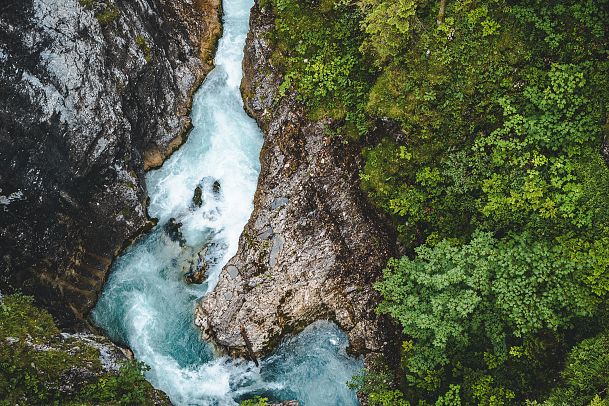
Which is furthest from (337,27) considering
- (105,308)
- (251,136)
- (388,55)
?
(105,308)

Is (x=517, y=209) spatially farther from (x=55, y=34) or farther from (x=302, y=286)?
(x=55, y=34)

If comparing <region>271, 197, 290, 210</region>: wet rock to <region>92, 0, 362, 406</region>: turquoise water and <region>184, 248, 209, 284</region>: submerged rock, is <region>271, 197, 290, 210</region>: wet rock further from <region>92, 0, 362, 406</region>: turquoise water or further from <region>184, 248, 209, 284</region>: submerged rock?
<region>184, 248, 209, 284</region>: submerged rock

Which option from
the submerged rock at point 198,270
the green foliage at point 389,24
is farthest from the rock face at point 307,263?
the green foliage at point 389,24

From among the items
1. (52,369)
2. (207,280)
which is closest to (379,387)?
(207,280)

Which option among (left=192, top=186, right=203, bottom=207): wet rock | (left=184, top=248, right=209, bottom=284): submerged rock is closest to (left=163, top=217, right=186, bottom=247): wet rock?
(left=184, top=248, right=209, bottom=284): submerged rock

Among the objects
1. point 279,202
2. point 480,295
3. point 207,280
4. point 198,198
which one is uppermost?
point 198,198

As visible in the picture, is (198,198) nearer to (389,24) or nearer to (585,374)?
(389,24)
